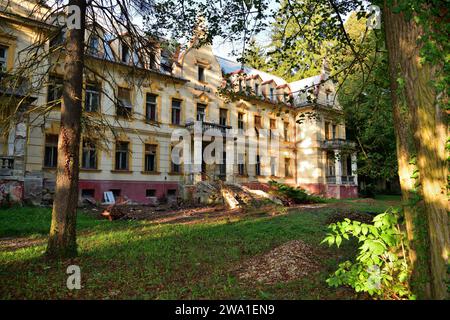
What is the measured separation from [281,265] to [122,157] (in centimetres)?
1659

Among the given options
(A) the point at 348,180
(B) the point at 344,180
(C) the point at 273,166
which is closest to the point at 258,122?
(C) the point at 273,166

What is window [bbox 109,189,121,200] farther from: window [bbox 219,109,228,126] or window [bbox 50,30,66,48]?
window [bbox 50,30,66,48]

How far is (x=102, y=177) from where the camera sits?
19109 millimetres

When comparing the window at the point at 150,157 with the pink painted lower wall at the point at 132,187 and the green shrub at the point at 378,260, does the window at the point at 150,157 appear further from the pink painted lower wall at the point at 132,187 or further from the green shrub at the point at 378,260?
the green shrub at the point at 378,260

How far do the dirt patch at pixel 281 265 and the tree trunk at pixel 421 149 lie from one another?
227 centimetres

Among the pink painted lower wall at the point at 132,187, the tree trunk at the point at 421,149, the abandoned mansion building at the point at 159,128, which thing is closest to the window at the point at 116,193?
the abandoned mansion building at the point at 159,128

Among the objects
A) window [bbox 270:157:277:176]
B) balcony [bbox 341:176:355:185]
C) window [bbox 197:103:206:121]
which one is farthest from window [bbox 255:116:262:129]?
balcony [bbox 341:176:355:185]

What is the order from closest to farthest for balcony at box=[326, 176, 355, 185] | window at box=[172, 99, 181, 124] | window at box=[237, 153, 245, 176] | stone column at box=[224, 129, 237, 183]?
window at box=[172, 99, 181, 124]
stone column at box=[224, 129, 237, 183]
window at box=[237, 153, 245, 176]
balcony at box=[326, 176, 355, 185]

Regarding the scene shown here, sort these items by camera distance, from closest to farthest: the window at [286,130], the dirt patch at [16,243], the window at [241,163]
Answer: the dirt patch at [16,243] → the window at [241,163] → the window at [286,130]

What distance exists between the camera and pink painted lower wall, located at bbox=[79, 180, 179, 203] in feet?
61.2

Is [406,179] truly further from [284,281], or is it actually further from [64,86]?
[64,86]

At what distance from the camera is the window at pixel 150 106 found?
21531 mm

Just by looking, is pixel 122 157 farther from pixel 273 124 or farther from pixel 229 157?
pixel 273 124

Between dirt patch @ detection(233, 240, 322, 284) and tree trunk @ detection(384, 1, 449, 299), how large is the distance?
2.27 metres
